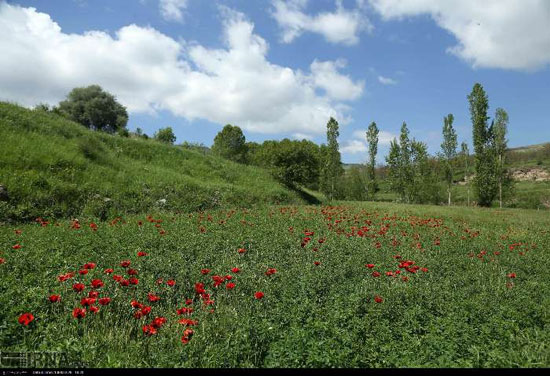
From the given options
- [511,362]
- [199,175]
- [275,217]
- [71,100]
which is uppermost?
[71,100]

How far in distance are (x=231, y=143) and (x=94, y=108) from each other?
35119mm

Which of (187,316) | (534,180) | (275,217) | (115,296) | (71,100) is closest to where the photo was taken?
(187,316)

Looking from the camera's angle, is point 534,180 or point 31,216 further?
point 534,180

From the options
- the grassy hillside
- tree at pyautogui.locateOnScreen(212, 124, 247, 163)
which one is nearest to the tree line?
the grassy hillside

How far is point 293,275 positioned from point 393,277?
223cm

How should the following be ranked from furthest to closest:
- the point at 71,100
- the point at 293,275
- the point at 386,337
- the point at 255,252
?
the point at 71,100
the point at 255,252
the point at 293,275
the point at 386,337

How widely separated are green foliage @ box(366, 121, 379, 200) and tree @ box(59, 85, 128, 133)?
43.1 metres

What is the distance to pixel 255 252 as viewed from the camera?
938 centimetres

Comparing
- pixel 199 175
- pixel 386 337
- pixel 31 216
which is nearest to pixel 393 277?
pixel 386 337

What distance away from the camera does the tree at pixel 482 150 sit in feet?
151

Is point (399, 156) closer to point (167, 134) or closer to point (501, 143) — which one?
point (501, 143)

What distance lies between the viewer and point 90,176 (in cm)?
1822

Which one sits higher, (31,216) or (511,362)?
(31,216)

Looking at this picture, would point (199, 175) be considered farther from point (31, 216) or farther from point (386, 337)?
point (386, 337)
